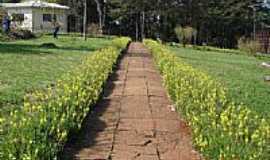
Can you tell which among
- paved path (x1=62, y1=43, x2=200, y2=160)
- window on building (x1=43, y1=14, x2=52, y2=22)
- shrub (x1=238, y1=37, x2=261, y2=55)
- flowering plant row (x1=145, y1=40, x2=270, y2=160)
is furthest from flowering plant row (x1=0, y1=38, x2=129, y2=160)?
window on building (x1=43, y1=14, x2=52, y2=22)

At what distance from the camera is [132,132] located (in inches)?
249

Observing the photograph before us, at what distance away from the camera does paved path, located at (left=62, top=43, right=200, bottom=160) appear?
5395 millimetres

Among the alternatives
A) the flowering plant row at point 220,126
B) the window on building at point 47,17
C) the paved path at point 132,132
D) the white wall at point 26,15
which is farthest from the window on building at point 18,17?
the flowering plant row at point 220,126

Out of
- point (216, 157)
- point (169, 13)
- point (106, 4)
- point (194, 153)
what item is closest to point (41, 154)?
point (216, 157)

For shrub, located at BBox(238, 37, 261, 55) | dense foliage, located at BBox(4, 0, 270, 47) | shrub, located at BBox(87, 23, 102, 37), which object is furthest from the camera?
dense foliage, located at BBox(4, 0, 270, 47)

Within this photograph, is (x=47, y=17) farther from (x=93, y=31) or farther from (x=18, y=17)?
(x=93, y=31)

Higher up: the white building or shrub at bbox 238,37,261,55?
the white building

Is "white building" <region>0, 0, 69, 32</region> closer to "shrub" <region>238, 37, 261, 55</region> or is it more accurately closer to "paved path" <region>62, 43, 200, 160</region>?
"shrub" <region>238, 37, 261, 55</region>

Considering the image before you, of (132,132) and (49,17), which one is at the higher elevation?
(49,17)

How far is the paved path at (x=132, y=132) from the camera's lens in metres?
5.39

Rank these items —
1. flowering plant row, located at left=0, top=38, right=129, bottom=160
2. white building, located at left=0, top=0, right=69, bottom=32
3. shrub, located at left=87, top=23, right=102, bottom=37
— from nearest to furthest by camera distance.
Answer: flowering plant row, located at left=0, top=38, right=129, bottom=160 → shrub, located at left=87, top=23, right=102, bottom=37 → white building, located at left=0, top=0, right=69, bottom=32

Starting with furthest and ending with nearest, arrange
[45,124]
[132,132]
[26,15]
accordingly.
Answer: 1. [26,15]
2. [132,132]
3. [45,124]

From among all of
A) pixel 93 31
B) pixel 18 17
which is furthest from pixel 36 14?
pixel 93 31

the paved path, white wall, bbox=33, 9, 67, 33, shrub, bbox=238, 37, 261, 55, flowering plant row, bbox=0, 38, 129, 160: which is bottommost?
the paved path
